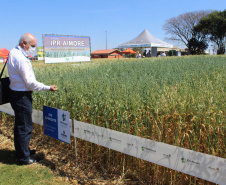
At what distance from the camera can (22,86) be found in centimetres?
294

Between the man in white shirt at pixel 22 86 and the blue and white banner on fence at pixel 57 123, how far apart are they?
0.31 meters

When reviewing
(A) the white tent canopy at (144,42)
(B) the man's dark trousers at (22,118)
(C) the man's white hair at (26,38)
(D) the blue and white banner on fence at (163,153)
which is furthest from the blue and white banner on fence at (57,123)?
(A) the white tent canopy at (144,42)

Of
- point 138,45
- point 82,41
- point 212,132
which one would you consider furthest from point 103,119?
point 138,45

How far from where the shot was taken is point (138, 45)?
2753cm

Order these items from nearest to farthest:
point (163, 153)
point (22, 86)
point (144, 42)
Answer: point (163, 153) → point (22, 86) → point (144, 42)

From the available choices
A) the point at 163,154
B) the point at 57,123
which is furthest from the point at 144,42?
the point at 163,154

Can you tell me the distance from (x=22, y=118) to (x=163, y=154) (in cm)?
192

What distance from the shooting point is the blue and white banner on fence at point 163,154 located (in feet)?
6.23

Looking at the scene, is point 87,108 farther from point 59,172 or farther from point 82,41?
point 82,41

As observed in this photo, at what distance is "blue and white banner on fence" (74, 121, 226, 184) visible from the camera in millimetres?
1899

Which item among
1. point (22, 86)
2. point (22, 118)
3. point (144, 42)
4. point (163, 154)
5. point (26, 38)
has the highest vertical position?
point (144, 42)

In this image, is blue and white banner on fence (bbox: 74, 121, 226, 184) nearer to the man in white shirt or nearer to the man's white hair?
Answer: the man in white shirt

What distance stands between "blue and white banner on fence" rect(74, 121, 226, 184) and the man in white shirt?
71 cm

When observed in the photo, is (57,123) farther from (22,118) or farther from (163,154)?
(163,154)
